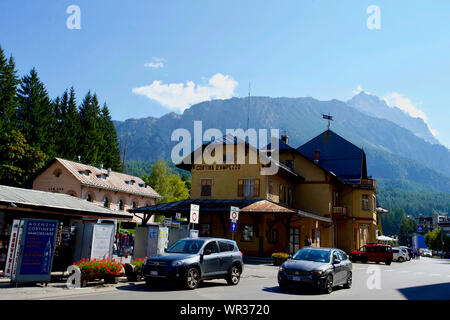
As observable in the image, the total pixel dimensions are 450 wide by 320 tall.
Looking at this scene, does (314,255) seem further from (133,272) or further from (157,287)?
(133,272)

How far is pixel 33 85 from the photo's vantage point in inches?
2589

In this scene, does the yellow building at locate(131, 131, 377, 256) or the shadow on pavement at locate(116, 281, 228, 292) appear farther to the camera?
the yellow building at locate(131, 131, 377, 256)

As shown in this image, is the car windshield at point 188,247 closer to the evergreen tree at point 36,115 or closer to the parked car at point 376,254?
the parked car at point 376,254

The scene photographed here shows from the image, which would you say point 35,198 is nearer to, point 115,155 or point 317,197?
point 317,197

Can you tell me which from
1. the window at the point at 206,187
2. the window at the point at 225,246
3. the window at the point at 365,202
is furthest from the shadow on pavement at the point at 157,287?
the window at the point at 365,202

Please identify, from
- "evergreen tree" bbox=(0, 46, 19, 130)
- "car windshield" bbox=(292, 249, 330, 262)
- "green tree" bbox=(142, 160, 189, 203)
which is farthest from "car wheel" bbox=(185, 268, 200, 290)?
"green tree" bbox=(142, 160, 189, 203)

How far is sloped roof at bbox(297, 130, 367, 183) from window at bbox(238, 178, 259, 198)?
19.9m

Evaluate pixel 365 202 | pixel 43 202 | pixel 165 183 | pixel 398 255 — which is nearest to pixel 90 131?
pixel 165 183

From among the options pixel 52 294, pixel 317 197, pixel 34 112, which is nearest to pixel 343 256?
pixel 52 294

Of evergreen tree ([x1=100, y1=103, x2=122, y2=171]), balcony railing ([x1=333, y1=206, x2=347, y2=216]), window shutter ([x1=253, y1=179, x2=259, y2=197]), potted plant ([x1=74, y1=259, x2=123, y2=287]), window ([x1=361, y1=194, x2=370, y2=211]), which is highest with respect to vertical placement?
evergreen tree ([x1=100, y1=103, x2=122, y2=171])

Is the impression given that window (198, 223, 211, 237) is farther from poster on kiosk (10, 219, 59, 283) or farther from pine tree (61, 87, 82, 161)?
pine tree (61, 87, 82, 161)

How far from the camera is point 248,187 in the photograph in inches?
1361

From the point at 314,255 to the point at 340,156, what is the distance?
39.4m

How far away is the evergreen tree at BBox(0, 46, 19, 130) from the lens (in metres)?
55.0
